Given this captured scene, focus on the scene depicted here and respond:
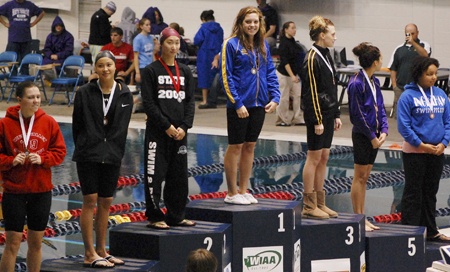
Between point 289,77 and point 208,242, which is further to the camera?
point 289,77

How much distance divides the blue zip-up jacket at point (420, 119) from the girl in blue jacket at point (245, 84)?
1.20 metres

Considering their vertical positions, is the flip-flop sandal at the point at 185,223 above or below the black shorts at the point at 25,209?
below

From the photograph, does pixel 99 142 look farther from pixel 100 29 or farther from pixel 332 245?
pixel 100 29

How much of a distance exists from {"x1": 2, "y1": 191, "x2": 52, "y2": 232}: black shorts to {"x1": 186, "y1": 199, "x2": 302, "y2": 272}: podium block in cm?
140

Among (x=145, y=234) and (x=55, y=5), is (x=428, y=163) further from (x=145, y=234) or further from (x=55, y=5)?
(x=55, y=5)

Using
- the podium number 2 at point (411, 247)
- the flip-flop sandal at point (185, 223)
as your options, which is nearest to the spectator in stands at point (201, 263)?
the flip-flop sandal at point (185, 223)

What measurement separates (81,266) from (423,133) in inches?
127

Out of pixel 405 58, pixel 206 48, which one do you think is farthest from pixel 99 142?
pixel 206 48

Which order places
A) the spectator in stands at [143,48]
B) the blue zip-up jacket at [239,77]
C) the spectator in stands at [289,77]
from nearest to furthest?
the blue zip-up jacket at [239,77]
the spectator in stands at [289,77]
the spectator in stands at [143,48]

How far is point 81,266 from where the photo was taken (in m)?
6.64

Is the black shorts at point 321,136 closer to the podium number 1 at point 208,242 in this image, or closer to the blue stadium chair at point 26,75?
the podium number 1 at point 208,242

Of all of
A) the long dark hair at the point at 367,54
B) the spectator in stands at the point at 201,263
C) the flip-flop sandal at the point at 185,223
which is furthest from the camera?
the long dark hair at the point at 367,54

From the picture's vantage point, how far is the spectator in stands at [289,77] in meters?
14.8

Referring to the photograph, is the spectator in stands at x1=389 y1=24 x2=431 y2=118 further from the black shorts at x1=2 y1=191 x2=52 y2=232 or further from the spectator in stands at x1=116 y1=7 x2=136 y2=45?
the black shorts at x1=2 y1=191 x2=52 y2=232
